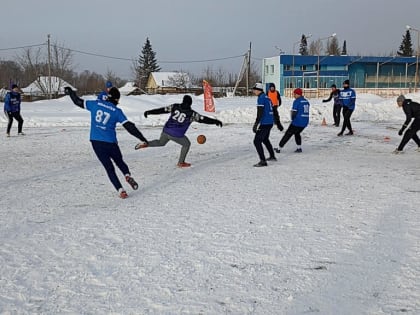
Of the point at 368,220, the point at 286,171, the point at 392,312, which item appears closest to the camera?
the point at 392,312

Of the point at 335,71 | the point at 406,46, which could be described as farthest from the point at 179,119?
the point at 406,46

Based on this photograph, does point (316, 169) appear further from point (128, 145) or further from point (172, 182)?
point (128, 145)

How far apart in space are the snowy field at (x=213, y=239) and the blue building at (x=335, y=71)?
2063 inches

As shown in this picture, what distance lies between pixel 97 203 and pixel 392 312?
15.4ft

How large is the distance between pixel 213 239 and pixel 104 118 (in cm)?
302

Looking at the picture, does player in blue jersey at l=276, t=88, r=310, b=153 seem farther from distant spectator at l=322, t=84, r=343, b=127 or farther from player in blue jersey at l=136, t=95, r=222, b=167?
distant spectator at l=322, t=84, r=343, b=127

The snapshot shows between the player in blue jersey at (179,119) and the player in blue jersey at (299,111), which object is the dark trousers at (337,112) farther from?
the player in blue jersey at (179,119)

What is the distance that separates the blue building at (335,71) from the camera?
62.9m

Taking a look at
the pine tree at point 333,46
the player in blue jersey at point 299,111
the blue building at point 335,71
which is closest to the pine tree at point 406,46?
the pine tree at point 333,46

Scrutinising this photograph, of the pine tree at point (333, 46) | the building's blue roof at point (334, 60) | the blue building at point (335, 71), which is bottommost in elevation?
the blue building at point (335, 71)

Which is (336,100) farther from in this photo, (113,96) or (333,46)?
(333,46)

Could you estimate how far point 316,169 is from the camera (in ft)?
32.2

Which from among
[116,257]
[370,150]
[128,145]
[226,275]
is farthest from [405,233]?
[128,145]

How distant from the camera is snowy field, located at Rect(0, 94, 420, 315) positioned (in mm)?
3658
